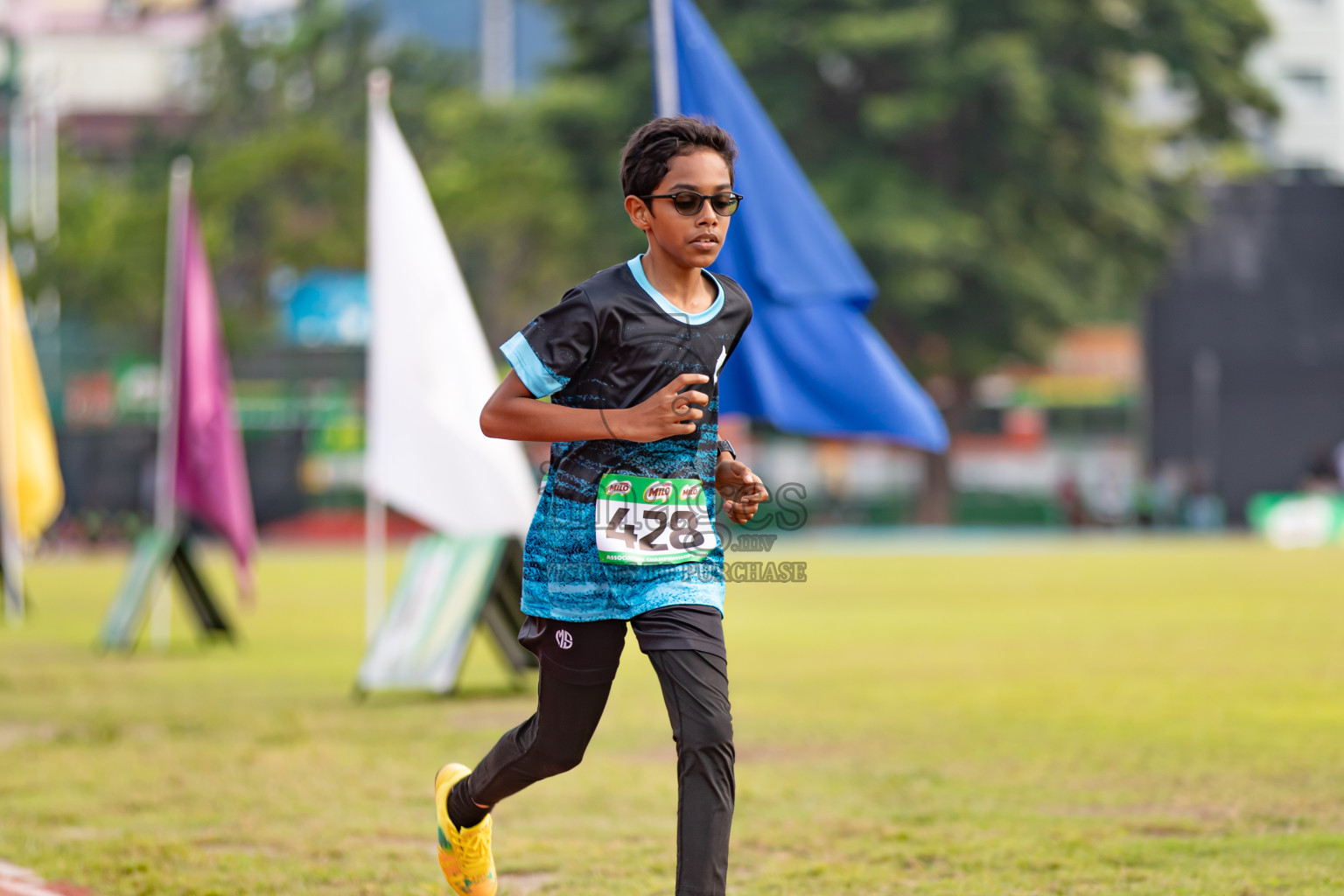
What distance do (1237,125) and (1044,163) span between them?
5.03 meters

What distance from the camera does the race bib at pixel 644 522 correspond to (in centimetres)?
441

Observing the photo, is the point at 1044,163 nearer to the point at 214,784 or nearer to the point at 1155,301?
the point at 1155,301

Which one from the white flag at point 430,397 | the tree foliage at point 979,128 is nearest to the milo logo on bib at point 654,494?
the white flag at point 430,397

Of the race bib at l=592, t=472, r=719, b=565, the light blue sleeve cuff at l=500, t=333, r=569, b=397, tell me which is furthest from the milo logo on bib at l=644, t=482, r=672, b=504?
the light blue sleeve cuff at l=500, t=333, r=569, b=397

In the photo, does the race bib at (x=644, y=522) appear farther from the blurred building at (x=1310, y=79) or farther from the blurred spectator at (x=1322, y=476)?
the blurred building at (x=1310, y=79)

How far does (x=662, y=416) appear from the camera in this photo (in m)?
4.29

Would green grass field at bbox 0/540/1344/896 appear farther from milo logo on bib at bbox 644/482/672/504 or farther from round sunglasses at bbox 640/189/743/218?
round sunglasses at bbox 640/189/743/218

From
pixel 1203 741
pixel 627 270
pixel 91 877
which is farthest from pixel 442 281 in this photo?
pixel 627 270

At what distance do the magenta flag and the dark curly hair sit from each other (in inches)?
455

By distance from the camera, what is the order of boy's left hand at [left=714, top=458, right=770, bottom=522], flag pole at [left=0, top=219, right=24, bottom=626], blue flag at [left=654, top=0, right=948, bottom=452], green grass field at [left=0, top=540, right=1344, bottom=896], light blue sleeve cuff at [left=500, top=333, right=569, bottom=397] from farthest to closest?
1. flag pole at [left=0, top=219, right=24, bottom=626]
2. blue flag at [left=654, top=0, right=948, bottom=452]
3. green grass field at [left=0, top=540, right=1344, bottom=896]
4. boy's left hand at [left=714, top=458, right=770, bottom=522]
5. light blue sleeve cuff at [left=500, top=333, right=569, bottom=397]

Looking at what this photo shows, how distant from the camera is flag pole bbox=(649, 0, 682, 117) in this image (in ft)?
32.1

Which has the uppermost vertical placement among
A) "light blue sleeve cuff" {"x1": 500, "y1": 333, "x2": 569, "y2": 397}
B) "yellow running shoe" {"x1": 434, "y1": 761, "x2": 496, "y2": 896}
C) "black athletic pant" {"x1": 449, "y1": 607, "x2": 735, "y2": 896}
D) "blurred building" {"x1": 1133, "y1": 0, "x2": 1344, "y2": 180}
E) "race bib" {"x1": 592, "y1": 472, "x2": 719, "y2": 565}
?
"blurred building" {"x1": 1133, "y1": 0, "x2": 1344, "y2": 180}

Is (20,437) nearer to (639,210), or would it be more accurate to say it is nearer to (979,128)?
(639,210)

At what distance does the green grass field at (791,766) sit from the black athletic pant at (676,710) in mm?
1131
